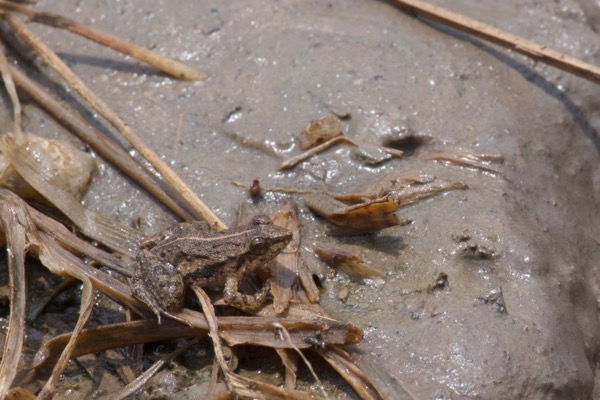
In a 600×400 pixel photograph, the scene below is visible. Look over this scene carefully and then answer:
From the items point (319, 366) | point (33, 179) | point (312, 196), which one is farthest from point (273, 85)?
point (319, 366)

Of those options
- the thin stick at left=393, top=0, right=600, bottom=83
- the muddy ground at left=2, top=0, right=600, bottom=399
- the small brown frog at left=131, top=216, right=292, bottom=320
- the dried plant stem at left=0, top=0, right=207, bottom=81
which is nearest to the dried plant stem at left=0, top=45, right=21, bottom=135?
the muddy ground at left=2, top=0, right=600, bottom=399

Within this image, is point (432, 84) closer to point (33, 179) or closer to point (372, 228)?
point (372, 228)

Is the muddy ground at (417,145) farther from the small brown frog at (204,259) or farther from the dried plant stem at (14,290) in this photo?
the dried plant stem at (14,290)

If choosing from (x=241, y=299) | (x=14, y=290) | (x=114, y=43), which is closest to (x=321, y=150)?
(x=241, y=299)

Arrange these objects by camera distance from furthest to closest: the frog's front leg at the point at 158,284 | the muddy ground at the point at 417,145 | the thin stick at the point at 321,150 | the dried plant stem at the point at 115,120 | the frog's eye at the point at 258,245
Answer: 1. the thin stick at the point at 321,150
2. the dried plant stem at the point at 115,120
3. the frog's eye at the point at 258,245
4. the frog's front leg at the point at 158,284
5. the muddy ground at the point at 417,145

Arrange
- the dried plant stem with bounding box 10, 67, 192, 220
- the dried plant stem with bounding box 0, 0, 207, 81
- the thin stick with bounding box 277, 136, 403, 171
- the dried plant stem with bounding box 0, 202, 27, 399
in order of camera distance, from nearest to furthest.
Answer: the dried plant stem with bounding box 0, 202, 27, 399
the dried plant stem with bounding box 10, 67, 192, 220
the thin stick with bounding box 277, 136, 403, 171
the dried plant stem with bounding box 0, 0, 207, 81

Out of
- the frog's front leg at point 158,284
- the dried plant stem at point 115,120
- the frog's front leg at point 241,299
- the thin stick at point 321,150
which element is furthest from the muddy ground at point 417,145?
the frog's front leg at point 158,284

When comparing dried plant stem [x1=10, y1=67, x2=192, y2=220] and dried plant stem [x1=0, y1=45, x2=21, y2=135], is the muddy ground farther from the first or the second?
dried plant stem [x1=0, y1=45, x2=21, y2=135]

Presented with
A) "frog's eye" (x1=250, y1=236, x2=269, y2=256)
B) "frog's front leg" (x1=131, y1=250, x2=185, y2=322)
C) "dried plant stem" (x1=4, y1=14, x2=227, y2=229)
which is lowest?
"frog's front leg" (x1=131, y1=250, x2=185, y2=322)
